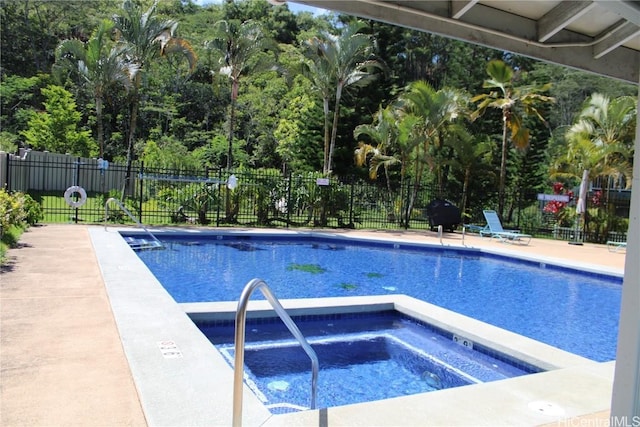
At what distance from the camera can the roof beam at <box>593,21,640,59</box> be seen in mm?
3312

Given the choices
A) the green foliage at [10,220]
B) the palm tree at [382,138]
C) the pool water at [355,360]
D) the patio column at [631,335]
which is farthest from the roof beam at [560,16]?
the palm tree at [382,138]

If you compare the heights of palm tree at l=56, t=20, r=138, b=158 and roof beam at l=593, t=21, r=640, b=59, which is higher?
palm tree at l=56, t=20, r=138, b=158

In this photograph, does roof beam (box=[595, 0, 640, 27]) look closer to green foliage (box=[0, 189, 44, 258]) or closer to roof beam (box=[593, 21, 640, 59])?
roof beam (box=[593, 21, 640, 59])

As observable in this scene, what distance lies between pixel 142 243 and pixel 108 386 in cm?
940

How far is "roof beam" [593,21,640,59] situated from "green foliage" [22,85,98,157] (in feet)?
85.4

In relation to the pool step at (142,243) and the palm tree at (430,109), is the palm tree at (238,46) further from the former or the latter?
the pool step at (142,243)

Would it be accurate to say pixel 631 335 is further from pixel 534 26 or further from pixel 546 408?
pixel 534 26

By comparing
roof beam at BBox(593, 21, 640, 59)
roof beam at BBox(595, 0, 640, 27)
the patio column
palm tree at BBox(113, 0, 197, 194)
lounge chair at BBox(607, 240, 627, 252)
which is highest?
palm tree at BBox(113, 0, 197, 194)

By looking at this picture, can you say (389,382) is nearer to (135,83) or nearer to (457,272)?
(457,272)

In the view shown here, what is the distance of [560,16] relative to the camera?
3.46 metres

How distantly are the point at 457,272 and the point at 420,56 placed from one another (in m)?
27.5

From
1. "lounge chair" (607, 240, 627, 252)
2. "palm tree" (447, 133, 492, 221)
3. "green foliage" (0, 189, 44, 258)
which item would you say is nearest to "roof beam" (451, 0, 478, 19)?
"green foliage" (0, 189, 44, 258)

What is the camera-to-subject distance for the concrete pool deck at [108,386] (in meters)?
3.09

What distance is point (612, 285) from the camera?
10.7 metres
